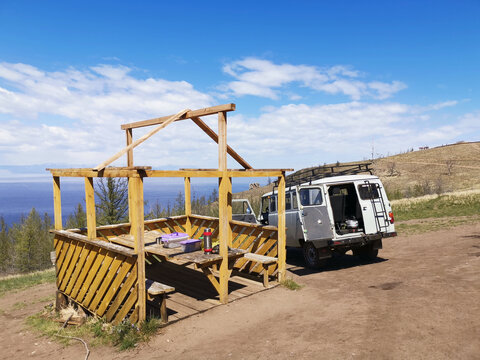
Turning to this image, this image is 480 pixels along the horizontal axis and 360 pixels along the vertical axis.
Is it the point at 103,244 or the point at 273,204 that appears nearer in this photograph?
the point at 103,244

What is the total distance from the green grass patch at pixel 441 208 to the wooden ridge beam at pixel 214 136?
558 inches

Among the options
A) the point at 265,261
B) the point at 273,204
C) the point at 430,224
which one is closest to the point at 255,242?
the point at 265,261

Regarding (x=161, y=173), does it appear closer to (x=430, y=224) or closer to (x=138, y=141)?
(x=138, y=141)

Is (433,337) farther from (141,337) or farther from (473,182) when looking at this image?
(473,182)

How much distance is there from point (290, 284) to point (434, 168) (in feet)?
203

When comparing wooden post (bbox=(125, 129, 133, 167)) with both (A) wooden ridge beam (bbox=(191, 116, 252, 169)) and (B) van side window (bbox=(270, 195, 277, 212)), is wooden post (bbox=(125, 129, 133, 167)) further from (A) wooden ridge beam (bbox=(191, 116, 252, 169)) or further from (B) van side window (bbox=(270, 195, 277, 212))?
(B) van side window (bbox=(270, 195, 277, 212))

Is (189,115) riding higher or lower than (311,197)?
higher

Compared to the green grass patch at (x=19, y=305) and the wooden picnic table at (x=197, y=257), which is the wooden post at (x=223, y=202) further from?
the green grass patch at (x=19, y=305)

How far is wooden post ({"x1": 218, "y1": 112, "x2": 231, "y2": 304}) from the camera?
21.6 ft

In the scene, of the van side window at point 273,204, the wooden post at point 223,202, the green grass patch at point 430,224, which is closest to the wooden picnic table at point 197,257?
the wooden post at point 223,202

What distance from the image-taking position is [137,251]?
5.45 m

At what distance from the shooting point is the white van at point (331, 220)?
8664 millimetres

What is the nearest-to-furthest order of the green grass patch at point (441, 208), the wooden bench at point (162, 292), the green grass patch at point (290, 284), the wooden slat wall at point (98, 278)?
the wooden bench at point (162, 292) < the wooden slat wall at point (98, 278) < the green grass patch at point (290, 284) < the green grass patch at point (441, 208)

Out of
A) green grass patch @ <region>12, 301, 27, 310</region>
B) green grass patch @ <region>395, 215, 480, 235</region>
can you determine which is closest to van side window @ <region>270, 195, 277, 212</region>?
green grass patch @ <region>395, 215, 480, 235</region>
